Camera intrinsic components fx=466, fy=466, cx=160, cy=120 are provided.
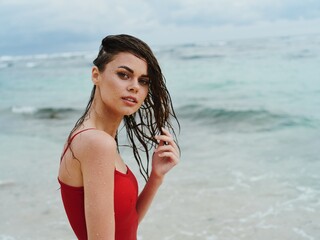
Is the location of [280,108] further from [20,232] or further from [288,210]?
[20,232]

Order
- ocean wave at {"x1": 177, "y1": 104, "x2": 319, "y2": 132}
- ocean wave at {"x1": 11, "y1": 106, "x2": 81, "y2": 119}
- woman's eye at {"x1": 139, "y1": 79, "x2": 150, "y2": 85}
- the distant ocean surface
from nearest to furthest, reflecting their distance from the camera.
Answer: woman's eye at {"x1": 139, "y1": 79, "x2": 150, "y2": 85} < the distant ocean surface < ocean wave at {"x1": 177, "y1": 104, "x2": 319, "y2": 132} < ocean wave at {"x1": 11, "y1": 106, "x2": 81, "y2": 119}

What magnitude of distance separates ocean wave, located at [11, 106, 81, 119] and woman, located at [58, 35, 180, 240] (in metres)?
12.0

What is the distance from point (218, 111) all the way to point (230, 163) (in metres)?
5.01

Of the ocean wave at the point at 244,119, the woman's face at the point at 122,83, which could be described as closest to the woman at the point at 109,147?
the woman's face at the point at 122,83

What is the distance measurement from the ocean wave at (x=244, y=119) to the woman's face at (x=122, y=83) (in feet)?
28.0

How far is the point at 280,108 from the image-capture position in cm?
1249

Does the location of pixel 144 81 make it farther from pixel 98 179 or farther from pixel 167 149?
pixel 98 179

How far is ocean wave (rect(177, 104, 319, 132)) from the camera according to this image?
10.4 meters

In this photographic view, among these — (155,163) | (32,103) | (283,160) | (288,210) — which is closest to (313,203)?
(288,210)

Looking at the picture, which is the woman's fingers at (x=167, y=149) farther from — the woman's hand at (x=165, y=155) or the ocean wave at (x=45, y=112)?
the ocean wave at (x=45, y=112)

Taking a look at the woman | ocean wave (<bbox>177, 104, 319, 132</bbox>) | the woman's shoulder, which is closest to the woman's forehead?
the woman

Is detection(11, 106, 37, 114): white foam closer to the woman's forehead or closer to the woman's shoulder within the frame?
the woman's forehead

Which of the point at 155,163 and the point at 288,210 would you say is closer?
the point at 155,163

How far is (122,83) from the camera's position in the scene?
191 centimetres
